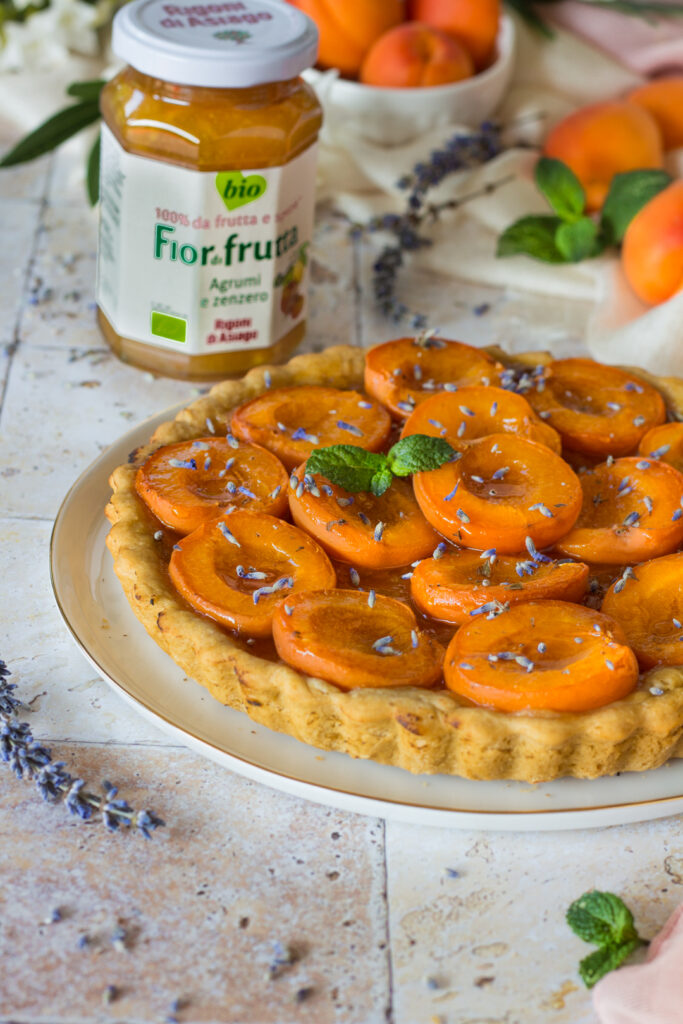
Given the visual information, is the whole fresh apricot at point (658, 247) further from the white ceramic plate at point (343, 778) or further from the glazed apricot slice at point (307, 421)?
the white ceramic plate at point (343, 778)

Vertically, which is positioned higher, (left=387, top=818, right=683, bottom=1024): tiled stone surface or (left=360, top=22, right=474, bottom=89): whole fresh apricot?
(left=360, top=22, right=474, bottom=89): whole fresh apricot

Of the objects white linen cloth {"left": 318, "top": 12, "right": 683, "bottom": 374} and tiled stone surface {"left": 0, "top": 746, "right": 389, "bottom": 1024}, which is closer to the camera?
tiled stone surface {"left": 0, "top": 746, "right": 389, "bottom": 1024}

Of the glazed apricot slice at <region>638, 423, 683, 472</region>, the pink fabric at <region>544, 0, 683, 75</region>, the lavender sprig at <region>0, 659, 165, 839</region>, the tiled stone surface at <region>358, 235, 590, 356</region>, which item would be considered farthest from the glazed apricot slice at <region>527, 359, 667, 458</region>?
the pink fabric at <region>544, 0, 683, 75</region>

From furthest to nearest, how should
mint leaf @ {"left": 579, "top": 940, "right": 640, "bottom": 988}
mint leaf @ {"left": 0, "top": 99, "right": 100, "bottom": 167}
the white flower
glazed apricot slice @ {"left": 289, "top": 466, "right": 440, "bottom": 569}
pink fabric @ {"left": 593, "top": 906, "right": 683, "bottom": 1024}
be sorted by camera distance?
the white flower, mint leaf @ {"left": 0, "top": 99, "right": 100, "bottom": 167}, glazed apricot slice @ {"left": 289, "top": 466, "right": 440, "bottom": 569}, mint leaf @ {"left": 579, "top": 940, "right": 640, "bottom": 988}, pink fabric @ {"left": 593, "top": 906, "right": 683, "bottom": 1024}

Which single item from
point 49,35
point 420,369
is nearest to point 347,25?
point 49,35

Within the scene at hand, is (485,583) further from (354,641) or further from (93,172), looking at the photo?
(93,172)

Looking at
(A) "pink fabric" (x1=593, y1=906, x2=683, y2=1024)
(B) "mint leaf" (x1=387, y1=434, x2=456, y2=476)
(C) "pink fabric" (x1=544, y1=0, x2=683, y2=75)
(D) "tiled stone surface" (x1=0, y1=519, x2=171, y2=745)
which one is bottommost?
(D) "tiled stone surface" (x1=0, y1=519, x2=171, y2=745)

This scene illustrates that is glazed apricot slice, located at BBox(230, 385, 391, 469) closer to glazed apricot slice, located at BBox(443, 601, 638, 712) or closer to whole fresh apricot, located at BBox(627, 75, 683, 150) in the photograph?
glazed apricot slice, located at BBox(443, 601, 638, 712)
